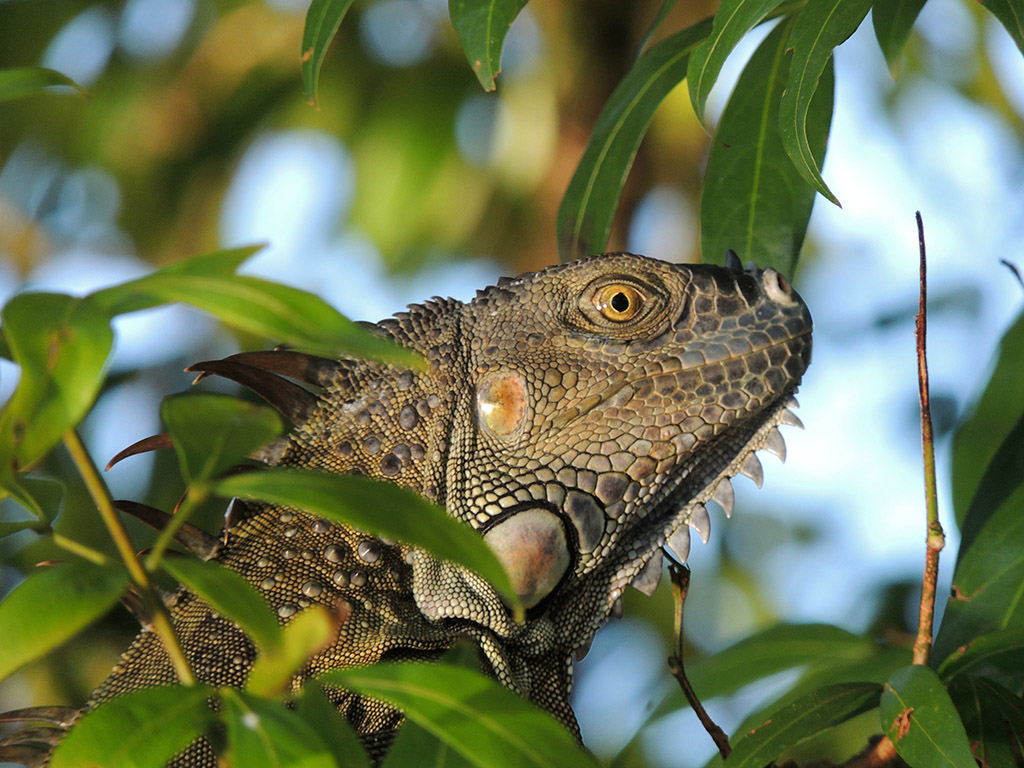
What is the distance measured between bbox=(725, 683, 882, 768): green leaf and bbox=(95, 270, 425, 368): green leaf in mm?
1152

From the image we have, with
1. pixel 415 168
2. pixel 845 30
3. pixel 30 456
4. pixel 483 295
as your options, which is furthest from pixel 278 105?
pixel 30 456

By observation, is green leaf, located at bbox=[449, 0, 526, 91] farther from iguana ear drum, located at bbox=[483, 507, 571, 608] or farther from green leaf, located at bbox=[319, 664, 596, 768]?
green leaf, located at bbox=[319, 664, 596, 768]

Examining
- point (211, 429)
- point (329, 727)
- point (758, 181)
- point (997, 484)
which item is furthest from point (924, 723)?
point (758, 181)

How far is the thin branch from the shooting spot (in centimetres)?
182

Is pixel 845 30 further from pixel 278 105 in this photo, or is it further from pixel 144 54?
pixel 144 54

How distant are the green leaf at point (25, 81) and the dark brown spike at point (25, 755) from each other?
136 centimetres

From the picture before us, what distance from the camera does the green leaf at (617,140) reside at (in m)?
2.72

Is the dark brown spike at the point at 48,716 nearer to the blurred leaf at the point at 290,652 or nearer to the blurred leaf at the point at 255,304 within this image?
the blurred leaf at the point at 290,652

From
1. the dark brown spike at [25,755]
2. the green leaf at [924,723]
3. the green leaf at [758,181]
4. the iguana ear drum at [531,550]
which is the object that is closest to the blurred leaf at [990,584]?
the green leaf at [924,723]

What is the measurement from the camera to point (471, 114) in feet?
31.1

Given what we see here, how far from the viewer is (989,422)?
3326mm

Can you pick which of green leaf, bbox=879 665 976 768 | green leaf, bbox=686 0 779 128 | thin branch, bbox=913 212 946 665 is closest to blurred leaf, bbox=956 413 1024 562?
thin branch, bbox=913 212 946 665

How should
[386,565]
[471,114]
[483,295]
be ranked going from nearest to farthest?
[386,565], [483,295], [471,114]

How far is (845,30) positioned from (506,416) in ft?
3.79
